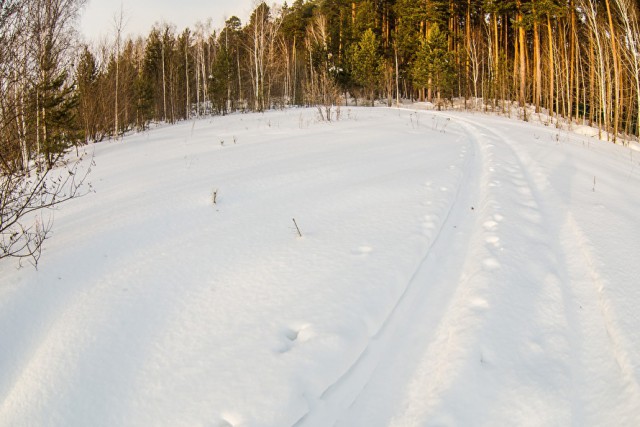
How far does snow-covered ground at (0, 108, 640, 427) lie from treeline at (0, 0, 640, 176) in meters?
9.64

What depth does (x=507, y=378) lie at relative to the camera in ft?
6.65

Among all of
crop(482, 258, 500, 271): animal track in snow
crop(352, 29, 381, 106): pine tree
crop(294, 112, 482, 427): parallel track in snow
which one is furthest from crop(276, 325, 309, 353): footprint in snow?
crop(352, 29, 381, 106): pine tree

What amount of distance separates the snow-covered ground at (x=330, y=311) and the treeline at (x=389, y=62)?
9.64m

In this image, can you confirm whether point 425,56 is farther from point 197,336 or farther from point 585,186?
point 197,336

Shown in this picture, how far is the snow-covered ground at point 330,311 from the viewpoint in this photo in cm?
195

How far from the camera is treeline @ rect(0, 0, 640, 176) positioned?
638 inches

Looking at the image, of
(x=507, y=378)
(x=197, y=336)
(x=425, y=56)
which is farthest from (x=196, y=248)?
(x=425, y=56)

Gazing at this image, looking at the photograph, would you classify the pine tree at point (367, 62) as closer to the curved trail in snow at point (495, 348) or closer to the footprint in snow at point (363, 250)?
the footprint in snow at point (363, 250)

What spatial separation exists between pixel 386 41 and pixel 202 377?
41908 millimetres

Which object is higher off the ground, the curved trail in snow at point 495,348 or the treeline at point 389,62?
the treeline at point 389,62

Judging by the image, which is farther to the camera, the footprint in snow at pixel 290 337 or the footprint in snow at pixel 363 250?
the footprint in snow at pixel 363 250

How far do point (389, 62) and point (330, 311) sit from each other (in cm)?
3724

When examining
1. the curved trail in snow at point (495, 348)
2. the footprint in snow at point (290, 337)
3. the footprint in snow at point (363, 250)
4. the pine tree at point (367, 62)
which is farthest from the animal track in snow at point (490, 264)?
the pine tree at point (367, 62)

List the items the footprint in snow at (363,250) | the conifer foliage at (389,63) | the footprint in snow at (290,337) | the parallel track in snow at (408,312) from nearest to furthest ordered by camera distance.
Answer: the parallel track in snow at (408,312), the footprint in snow at (290,337), the footprint in snow at (363,250), the conifer foliage at (389,63)
